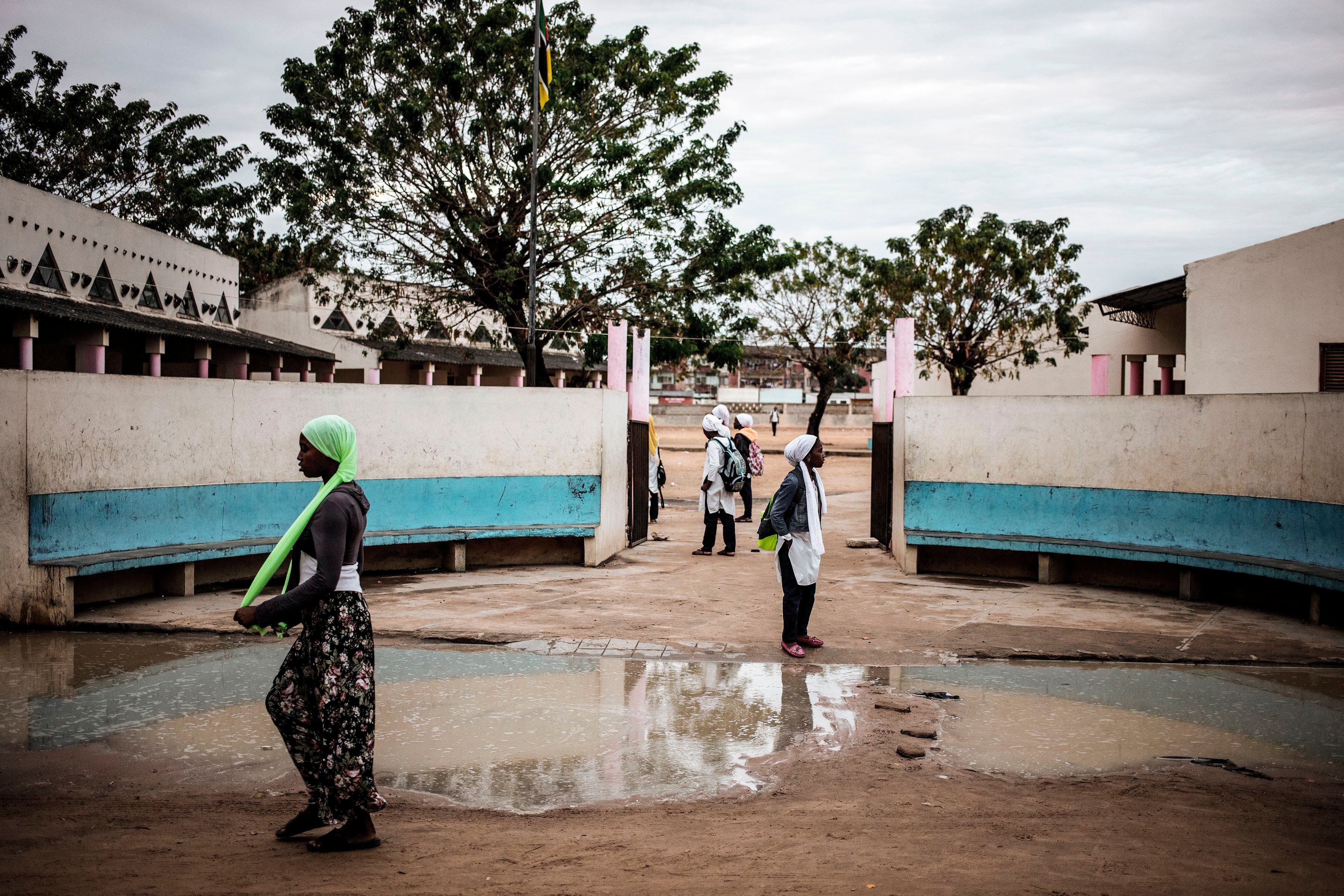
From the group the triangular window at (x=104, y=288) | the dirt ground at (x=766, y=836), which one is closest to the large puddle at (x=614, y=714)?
the dirt ground at (x=766, y=836)

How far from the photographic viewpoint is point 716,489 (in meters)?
12.7

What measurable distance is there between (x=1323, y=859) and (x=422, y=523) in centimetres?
863

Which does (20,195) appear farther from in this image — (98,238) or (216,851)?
(216,851)

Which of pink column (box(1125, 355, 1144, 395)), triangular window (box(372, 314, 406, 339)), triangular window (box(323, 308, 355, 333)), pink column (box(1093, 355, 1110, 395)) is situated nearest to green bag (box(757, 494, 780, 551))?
triangular window (box(372, 314, 406, 339))

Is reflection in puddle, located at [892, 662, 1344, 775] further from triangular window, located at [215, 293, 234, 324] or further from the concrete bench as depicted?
triangular window, located at [215, 293, 234, 324]

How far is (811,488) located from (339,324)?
2995cm

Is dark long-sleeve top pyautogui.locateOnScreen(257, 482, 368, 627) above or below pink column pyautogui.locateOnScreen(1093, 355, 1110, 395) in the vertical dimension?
below

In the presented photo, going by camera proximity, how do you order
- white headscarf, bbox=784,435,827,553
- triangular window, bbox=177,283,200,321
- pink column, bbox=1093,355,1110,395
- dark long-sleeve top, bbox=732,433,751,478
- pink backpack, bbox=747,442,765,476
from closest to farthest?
white headscarf, bbox=784,435,827,553 < dark long-sleeve top, bbox=732,433,751,478 < pink backpack, bbox=747,442,765,476 < pink column, bbox=1093,355,1110,395 < triangular window, bbox=177,283,200,321

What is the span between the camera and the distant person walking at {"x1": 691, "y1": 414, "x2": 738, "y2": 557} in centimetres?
1269

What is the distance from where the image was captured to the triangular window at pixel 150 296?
24.1 m

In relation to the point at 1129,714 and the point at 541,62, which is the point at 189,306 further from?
the point at 1129,714

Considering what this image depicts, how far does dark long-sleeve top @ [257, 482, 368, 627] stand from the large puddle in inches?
49.2

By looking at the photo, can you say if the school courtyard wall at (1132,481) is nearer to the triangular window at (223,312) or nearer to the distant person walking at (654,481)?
the distant person walking at (654,481)

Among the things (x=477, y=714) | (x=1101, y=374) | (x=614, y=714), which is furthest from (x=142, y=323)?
(x=1101, y=374)
